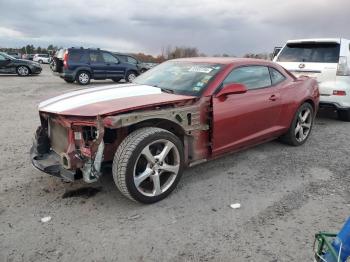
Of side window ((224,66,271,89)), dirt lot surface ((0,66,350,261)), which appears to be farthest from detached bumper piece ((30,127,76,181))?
side window ((224,66,271,89))

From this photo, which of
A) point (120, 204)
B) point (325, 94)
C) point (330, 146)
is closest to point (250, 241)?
point (120, 204)

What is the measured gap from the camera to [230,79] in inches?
177

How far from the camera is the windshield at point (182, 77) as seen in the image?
4305mm

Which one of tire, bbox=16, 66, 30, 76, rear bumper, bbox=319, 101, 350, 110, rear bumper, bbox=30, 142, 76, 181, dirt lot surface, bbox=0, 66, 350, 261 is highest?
tire, bbox=16, 66, 30, 76

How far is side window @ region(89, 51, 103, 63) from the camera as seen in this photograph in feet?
53.8

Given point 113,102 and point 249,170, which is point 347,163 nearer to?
point 249,170

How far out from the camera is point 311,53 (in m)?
7.77

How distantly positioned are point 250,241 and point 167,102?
1.64m

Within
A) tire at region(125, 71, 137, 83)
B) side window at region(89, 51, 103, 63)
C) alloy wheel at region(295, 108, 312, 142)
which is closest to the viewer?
alloy wheel at region(295, 108, 312, 142)

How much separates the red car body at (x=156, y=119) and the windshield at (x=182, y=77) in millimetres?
113

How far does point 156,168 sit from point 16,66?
18427 millimetres

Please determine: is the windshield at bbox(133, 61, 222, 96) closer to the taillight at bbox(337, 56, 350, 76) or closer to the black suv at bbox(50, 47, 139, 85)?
the taillight at bbox(337, 56, 350, 76)

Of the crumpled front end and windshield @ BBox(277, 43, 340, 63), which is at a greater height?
windshield @ BBox(277, 43, 340, 63)

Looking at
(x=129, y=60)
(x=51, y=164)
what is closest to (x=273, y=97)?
(x=51, y=164)
